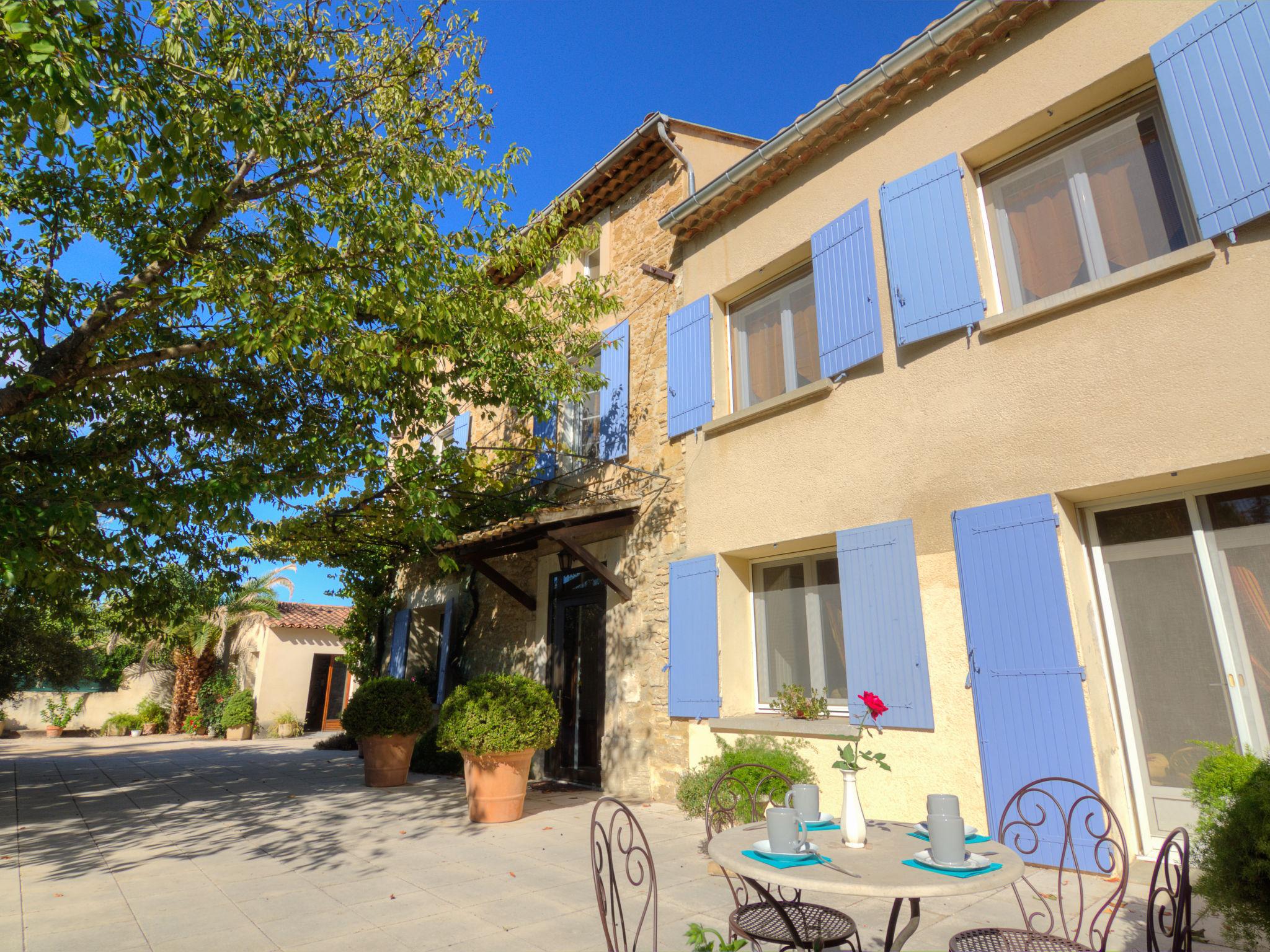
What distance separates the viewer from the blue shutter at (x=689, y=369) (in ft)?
22.9

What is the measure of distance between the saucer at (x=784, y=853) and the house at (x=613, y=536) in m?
4.38

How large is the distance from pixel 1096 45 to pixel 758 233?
2973mm

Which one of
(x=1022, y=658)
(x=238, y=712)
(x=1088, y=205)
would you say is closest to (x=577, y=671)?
(x=1022, y=658)

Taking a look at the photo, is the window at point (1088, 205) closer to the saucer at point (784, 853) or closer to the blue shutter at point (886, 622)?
the blue shutter at point (886, 622)

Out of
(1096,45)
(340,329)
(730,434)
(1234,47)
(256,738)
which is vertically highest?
(1096,45)

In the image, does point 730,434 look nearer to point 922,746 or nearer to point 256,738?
point 922,746

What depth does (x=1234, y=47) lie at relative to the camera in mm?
4000

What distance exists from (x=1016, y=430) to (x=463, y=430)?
8569mm

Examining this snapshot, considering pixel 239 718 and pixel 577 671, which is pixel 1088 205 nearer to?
pixel 577 671

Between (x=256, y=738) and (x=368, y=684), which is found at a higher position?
(x=368, y=684)

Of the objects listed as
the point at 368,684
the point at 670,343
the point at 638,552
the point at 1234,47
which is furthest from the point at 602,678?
the point at 1234,47

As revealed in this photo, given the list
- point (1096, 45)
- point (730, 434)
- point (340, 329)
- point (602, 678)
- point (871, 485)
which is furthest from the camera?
point (602, 678)

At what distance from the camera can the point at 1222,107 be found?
3.99 meters

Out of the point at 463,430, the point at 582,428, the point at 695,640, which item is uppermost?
the point at 463,430
